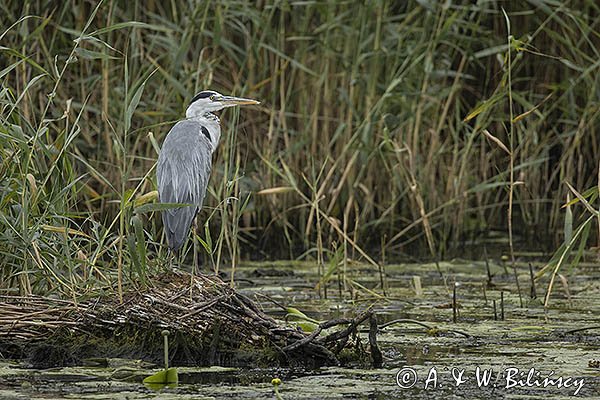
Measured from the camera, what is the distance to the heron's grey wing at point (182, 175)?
475 centimetres

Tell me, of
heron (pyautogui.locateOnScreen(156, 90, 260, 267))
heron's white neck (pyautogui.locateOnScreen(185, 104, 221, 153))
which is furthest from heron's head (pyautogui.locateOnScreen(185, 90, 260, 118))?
heron (pyautogui.locateOnScreen(156, 90, 260, 267))

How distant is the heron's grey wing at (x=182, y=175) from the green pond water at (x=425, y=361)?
0.56 m

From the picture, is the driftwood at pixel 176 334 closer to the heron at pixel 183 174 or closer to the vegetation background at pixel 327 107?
the heron at pixel 183 174

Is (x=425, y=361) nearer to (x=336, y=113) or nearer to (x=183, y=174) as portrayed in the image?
(x=183, y=174)

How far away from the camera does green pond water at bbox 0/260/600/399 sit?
339 centimetres

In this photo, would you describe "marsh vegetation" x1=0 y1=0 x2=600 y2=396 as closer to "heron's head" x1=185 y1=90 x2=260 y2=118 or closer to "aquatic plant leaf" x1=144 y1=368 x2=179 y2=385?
"heron's head" x1=185 y1=90 x2=260 y2=118

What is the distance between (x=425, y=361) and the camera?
3852mm

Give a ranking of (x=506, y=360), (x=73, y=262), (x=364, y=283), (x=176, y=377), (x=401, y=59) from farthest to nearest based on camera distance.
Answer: (x=401, y=59)
(x=364, y=283)
(x=73, y=262)
(x=506, y=360)
(x=176, y=377)

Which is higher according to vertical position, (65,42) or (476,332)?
(65,42)

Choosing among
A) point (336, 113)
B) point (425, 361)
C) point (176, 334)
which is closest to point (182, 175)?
point (176, 334)

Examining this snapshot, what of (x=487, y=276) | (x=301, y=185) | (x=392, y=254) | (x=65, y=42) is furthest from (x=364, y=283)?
(x=65, y=42)

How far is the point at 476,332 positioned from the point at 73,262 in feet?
4.76

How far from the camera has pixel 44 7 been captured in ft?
21.7

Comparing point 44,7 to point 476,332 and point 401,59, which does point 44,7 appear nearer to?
point 401,59
